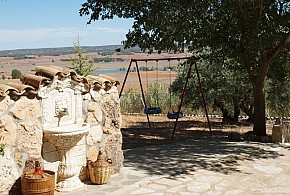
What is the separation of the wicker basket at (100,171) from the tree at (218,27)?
3.64 m

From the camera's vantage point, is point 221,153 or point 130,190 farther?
point 221,153

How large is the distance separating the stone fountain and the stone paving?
0.78 ft

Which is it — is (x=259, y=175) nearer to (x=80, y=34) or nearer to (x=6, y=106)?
(x=6, y=106)

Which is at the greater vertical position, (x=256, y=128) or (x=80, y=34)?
(x=80, y=34)

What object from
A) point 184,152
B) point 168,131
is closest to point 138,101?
point 168,131

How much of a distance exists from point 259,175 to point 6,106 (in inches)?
156

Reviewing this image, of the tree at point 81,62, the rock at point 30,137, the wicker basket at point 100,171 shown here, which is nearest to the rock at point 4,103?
the rock at point 30,137

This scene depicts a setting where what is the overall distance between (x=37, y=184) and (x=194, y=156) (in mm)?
3666

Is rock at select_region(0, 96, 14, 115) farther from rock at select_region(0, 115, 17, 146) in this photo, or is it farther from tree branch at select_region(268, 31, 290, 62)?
tree branch at select_region(268, 31, 290, 62)

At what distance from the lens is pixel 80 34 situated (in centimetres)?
1183

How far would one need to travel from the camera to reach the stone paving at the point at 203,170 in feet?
18.0

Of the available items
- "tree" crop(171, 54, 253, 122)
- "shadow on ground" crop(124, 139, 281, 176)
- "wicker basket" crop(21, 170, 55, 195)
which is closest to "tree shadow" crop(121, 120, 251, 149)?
"tree" crop(171, 54, 253, 122)

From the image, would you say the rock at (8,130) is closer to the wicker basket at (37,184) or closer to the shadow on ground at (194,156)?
the wicker basket at (37,184)

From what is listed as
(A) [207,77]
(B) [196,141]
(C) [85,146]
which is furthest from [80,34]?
(C) [85,146]
